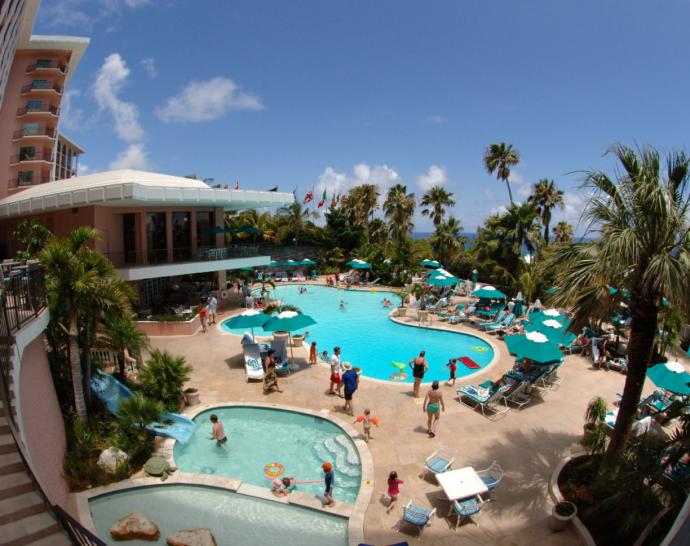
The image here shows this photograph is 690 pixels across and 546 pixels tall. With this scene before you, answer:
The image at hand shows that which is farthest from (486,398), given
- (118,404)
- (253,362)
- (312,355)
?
(118,404)

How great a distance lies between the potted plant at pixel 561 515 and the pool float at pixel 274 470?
5.25 metres

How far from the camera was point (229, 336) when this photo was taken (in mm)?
18484

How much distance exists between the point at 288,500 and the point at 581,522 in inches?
204

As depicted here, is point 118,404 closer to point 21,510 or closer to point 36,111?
point 21,510

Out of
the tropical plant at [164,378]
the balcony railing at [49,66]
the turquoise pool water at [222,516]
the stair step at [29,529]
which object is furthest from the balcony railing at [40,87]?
the stair step at [29,529]

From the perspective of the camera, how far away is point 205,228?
85.7 ft

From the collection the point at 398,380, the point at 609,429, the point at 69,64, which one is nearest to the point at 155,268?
the point at 398,380

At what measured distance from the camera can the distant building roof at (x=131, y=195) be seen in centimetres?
1773

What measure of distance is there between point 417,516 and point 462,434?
137 inches

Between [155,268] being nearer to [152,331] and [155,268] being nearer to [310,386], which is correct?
[152,331]

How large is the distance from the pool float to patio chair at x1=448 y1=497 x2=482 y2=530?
11.9 ft

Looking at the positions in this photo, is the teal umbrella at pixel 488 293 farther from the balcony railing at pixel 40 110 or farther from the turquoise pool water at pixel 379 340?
the balcony railing at pixel 40 110

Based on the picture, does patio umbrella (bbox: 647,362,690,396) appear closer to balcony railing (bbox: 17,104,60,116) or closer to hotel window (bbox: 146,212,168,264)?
hotel window (bbox: 146,212,168,264)

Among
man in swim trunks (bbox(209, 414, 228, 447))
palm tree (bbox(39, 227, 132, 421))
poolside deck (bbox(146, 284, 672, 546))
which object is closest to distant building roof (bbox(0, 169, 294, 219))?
poolside deck (bbox(146, 284, 672, 546))
